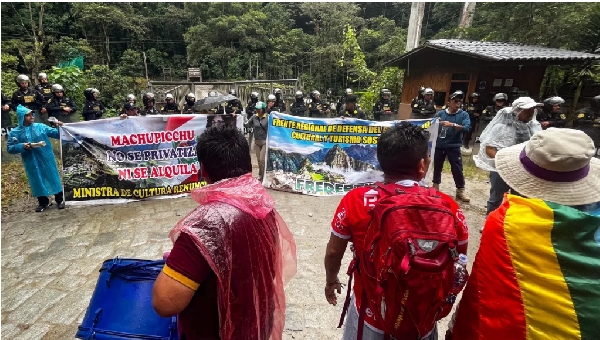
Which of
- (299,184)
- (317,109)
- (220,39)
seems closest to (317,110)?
(317,109)

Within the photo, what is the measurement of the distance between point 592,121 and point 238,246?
11.6 meters

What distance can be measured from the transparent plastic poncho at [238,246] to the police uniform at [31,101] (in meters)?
9.03

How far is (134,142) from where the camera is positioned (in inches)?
208

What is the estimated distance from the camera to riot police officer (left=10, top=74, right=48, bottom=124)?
789 cm

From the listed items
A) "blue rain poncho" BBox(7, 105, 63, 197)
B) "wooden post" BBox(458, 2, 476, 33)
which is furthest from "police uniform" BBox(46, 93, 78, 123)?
"wooden post" BBox(458, 2, 476, 33)

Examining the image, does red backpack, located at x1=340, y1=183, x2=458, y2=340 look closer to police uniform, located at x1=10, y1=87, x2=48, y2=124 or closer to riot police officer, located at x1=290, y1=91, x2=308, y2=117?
riot police officer, located at x1=290, y1=91, x2=308, y2=117

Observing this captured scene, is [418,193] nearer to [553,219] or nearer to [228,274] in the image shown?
[553,219]

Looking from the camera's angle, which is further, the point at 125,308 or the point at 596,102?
the point at 596,102

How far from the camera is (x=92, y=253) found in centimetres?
396

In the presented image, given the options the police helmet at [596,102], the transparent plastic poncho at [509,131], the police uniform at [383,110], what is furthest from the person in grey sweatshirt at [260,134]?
the police helmet at [596,102]

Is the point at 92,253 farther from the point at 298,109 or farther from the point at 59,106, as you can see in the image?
the point at 298,109

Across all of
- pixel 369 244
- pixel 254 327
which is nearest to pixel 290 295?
pixel 254 327

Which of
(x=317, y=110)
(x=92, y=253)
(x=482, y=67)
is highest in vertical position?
(x=482, y=67)

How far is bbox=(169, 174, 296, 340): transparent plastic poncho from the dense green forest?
15875mm
